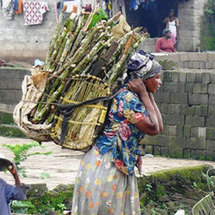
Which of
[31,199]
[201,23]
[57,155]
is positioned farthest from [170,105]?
[201,23]

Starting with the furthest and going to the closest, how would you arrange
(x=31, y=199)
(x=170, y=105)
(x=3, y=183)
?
1. (x=170, y=105)
2. (x=31, y=199)
3. (x=3, y=183)

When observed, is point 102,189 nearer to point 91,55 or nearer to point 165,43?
point 91,55

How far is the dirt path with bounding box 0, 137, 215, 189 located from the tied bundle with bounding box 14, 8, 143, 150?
2.92 meters

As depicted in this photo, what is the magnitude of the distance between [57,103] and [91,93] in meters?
0.27

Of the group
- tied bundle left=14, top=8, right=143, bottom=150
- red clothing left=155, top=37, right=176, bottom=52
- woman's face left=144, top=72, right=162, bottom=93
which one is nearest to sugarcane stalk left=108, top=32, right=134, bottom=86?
tied bundle left=14, top=8, right=143, bottom=150

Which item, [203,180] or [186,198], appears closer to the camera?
[186,198]

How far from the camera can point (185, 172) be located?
37.4 ft

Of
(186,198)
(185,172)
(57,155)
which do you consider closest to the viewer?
(186,198)

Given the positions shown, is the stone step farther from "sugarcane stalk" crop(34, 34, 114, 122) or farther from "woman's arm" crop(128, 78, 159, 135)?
"woman's arm" crop(128, 78, 159, 135)

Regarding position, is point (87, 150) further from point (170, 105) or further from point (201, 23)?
point (201, 23)

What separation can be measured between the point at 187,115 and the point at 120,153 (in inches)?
291

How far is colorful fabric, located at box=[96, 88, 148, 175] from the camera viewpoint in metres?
6.30

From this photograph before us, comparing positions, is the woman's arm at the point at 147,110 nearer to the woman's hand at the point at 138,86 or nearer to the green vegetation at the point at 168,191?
the woman's hand at the point at 138,86

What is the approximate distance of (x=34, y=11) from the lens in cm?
2023
